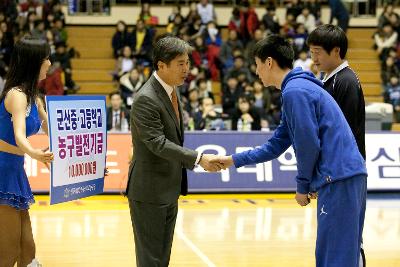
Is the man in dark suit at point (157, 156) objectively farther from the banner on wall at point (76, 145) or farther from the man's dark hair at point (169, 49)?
the banner on wall at point (76, 145)

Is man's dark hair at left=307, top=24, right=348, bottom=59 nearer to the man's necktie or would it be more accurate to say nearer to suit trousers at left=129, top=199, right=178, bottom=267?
the man's necktie

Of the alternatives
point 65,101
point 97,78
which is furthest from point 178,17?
point 65,101

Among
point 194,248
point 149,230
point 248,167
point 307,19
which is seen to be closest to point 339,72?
point 149,230

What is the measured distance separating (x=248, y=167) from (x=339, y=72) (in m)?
6.84

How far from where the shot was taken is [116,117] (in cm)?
1370

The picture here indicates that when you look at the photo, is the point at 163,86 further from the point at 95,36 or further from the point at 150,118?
the point at 95,36

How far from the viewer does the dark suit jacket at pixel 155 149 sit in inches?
203

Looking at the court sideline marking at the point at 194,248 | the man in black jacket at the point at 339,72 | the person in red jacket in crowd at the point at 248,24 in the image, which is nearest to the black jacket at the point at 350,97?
the man in black jacket at the point at 339,72

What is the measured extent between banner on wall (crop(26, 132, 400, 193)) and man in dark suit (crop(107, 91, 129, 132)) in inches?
51.9

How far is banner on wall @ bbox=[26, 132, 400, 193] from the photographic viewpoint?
480 inches

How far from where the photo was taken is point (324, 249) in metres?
4.83

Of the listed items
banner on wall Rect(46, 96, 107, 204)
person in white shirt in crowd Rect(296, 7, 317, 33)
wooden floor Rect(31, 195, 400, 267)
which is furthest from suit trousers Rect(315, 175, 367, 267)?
person in white shirt in crowd Rect(296, 7, 317, 33)

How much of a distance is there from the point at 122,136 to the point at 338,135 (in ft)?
25.4

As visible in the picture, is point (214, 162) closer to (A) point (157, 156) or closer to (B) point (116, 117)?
(A) point (157, 156)
